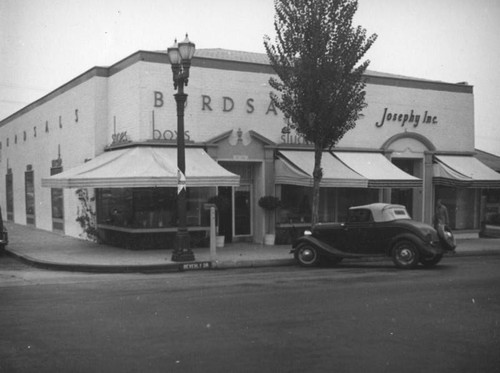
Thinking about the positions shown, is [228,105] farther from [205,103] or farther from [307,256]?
[307,256]

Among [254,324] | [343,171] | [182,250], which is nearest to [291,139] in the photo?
[343,171]

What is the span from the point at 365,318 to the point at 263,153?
11948 millimetres

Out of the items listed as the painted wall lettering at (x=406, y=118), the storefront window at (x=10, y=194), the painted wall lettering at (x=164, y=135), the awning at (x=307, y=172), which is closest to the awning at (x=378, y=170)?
the awning at (x=307, y=172)

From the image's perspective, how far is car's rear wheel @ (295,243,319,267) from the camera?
48.6 ft

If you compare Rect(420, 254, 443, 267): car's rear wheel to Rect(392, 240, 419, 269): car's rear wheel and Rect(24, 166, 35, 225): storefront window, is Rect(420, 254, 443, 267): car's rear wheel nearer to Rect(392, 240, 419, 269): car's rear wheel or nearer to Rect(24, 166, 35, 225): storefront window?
Rect(392, 240, 419, 269): car's rear wheel

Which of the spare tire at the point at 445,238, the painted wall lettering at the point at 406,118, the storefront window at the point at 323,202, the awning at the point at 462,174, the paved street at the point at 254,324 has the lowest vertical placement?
the paved street at the point at 254,324

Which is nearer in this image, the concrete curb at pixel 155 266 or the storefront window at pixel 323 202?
the concrete curb at pixel 155 266

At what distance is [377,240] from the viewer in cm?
1415

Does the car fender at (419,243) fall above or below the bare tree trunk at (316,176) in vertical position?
below

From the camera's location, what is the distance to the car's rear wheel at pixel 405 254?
13.7m

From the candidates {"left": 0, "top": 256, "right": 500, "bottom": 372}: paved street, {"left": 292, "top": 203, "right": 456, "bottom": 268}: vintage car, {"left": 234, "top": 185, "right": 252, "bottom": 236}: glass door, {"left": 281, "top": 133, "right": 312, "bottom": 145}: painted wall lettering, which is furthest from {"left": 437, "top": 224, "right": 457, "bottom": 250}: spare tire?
{"left": 234, "top": 185, "right": 252, "bottom": 236}: glass door

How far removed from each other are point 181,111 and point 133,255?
4.19 metres

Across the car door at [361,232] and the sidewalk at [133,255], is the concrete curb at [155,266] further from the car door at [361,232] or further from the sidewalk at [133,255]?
the car door at [361,232]

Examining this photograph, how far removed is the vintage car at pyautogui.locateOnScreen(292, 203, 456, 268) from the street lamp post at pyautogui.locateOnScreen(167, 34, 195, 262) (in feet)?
9.13
